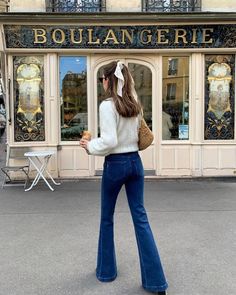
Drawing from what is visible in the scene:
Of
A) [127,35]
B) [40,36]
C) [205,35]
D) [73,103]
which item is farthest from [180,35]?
[40,36]

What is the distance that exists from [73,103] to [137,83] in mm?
1499

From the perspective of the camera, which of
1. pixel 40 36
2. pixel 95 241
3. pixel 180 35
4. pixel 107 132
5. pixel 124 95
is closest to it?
pixel 107 132

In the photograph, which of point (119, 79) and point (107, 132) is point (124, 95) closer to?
point (119, 79)

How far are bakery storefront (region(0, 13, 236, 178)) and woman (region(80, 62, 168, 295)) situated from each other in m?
5.39

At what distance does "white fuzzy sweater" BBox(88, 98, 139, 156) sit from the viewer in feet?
12.0

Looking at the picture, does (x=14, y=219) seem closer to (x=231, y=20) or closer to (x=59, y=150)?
(x=59, y=150)

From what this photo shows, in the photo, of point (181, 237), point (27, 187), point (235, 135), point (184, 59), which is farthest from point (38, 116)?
point (181, 237)

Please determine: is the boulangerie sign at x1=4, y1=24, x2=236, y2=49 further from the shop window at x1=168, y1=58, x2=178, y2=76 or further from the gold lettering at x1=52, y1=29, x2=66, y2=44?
the shop window at x1=168, y1=58, x2=178, y2=76

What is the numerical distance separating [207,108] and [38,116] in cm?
369

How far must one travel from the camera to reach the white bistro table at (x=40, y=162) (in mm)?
8336

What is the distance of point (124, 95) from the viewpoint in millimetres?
3781

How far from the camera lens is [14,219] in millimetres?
6301

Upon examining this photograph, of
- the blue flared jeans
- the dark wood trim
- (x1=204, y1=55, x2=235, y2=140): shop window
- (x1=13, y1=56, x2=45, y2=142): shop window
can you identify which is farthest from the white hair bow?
(x1=204, y1=55, x2=235, y2=140): shop window

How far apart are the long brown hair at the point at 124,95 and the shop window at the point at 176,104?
5.76 meters
